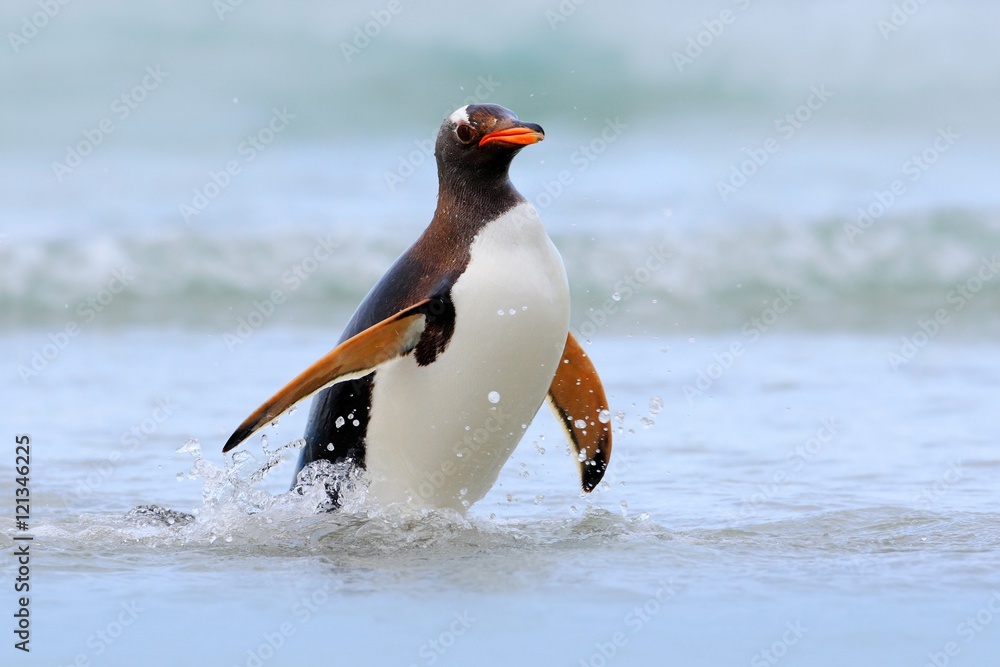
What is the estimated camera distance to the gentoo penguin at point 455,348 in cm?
324

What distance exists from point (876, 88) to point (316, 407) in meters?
15.1

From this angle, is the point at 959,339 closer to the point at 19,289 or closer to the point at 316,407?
the point at 316,407

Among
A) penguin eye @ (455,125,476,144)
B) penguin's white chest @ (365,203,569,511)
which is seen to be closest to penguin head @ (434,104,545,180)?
penguin eye @ (455,125,476,144)

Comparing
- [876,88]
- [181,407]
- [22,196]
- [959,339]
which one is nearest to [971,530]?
[181,407]

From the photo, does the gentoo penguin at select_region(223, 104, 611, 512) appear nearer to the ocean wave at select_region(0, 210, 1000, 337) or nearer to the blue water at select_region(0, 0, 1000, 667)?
the blue water at select_region(0, 0, 1000, 667)

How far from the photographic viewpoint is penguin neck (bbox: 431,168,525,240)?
333cm

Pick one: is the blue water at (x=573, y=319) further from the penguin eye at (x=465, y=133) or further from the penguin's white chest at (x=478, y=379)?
the penguin eye at (x=465, y=133)

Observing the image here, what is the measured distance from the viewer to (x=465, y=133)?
11.0 feet

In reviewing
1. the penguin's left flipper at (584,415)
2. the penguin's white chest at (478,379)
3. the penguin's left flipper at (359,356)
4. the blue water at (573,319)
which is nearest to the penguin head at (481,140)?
the penguin's white chest at (478,379)

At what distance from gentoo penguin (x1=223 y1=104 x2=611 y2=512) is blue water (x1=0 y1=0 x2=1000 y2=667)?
6.3 inches

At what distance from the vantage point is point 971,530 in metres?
3.37

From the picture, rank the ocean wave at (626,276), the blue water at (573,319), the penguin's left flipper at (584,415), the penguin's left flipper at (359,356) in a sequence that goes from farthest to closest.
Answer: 1. the ocean wave at (626,276)
2. the penguin's left flipper at (584,415)
3. the penguin's left flipper at (359,356)
4. the blue water at (573,319)

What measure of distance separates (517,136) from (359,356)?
2.19ft

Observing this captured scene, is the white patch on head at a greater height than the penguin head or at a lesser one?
greater
